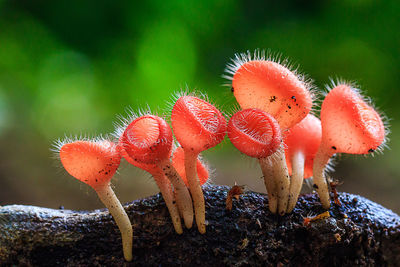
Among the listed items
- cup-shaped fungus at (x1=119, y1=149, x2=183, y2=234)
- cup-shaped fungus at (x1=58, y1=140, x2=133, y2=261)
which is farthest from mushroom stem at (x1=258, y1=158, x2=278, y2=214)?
cup-shaped fungus at (x1=58, y1=140, x2=133, y2=261)

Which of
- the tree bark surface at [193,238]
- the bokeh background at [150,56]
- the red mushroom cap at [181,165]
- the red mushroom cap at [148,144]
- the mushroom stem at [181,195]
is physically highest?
the bokeh background at [150,56]

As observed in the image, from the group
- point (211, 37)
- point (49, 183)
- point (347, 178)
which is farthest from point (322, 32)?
point (49, 183)

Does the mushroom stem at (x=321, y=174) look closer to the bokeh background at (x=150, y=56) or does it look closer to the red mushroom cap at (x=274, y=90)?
the red mushroom cap at (x=274, y=90)

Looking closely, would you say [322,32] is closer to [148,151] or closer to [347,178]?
[347,178]

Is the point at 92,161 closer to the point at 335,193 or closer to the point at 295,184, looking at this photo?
the point at 295,184

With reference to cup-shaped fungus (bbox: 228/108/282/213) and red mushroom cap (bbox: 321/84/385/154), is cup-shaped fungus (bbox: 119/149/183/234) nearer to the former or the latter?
cup-shaped fungus (bbox: 228/108/282/213)

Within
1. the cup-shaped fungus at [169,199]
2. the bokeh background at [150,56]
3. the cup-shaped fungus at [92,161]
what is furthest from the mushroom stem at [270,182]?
the bokeh background at [150,56]

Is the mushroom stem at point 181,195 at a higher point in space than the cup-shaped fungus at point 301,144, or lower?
lower
